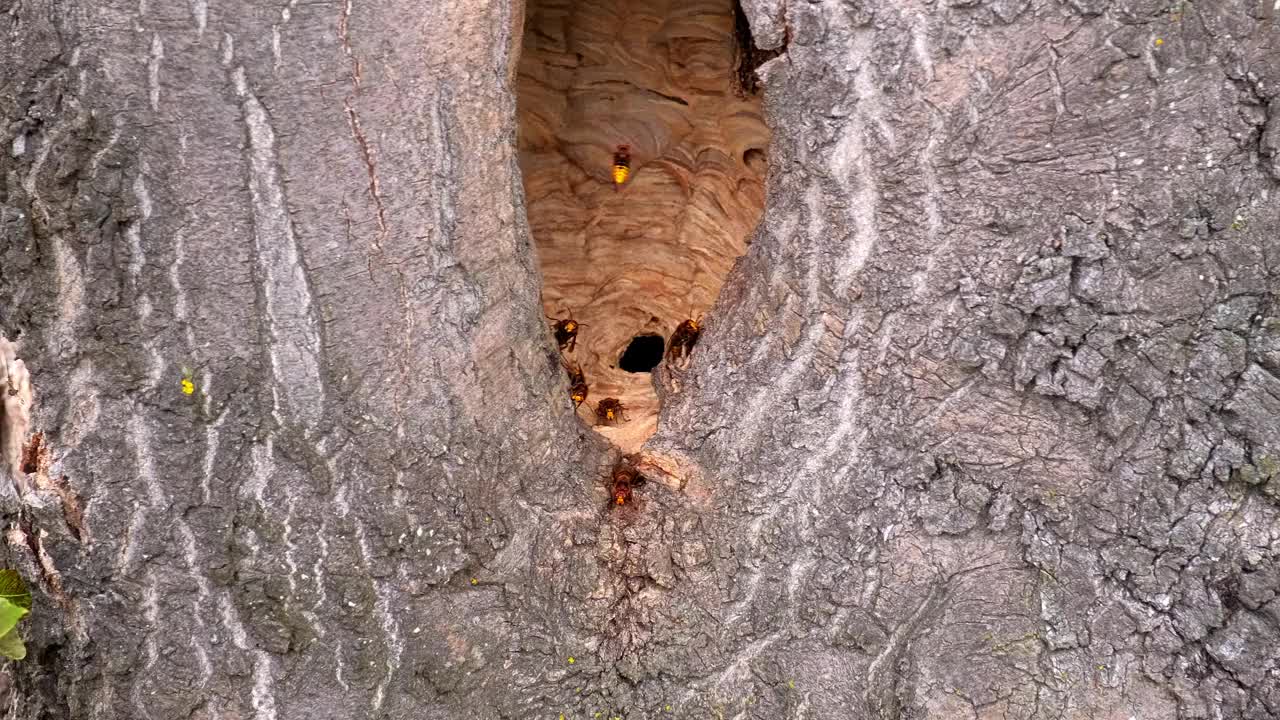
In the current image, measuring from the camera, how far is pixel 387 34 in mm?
1151

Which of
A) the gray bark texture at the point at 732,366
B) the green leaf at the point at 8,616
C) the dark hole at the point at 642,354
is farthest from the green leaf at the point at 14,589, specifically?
the dark hole at the point at 642,354

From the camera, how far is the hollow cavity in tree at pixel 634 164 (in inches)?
89.7

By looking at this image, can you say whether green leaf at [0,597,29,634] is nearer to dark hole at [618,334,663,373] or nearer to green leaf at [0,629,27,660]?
green leaf at [0,629,27,660]

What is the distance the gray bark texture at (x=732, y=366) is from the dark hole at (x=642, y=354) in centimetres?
165

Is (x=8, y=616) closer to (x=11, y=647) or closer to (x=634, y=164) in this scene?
(x=11, y=647)

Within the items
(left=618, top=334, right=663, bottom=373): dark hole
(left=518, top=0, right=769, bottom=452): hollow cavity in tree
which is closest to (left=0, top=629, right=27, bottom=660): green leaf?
(left=518, top=0, right=769, bottom=452): hollow cavity in tree

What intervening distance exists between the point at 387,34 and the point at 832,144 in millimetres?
610

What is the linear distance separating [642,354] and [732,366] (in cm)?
175

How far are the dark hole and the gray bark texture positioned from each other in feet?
5.41

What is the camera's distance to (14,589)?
126 cm

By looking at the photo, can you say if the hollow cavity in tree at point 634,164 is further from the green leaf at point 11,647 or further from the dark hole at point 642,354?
the green leaf at point 11,647

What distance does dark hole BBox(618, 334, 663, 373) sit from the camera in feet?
10.1

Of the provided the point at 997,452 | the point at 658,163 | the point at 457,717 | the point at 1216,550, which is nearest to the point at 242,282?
the point at 457,717

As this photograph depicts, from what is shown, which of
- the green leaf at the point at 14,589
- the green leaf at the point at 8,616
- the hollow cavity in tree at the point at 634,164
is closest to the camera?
the green leaf at the point at 8,616
